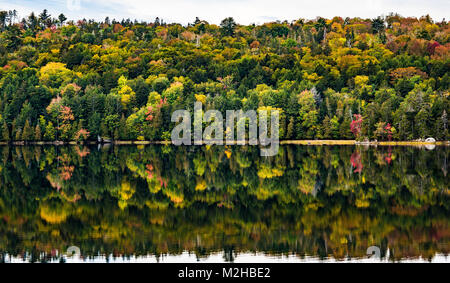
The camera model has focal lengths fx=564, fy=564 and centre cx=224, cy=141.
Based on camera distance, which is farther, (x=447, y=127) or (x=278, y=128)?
(x=278, y=128)

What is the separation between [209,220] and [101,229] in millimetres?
3747

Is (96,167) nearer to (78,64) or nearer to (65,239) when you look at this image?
(65,239)

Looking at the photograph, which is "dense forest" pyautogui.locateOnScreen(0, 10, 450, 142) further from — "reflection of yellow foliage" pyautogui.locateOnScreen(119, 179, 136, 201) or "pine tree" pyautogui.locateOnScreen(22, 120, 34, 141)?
"reflection of yellow foliage" pyautogui.locateOnScreen(119, 179, 136, 201)

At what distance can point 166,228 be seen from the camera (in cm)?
1852

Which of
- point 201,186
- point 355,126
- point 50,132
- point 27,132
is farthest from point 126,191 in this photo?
point 50,132

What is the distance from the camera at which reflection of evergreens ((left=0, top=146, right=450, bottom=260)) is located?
1648cm

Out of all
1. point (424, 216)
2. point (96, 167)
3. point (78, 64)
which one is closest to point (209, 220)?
point (424, 216)

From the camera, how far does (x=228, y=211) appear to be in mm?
21453

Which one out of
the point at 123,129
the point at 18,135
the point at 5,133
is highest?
the point at 123,129

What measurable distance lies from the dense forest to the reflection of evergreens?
47.5m

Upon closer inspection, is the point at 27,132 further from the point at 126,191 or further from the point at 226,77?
the point at 126,191

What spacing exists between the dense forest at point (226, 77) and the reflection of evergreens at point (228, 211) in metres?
47.5
